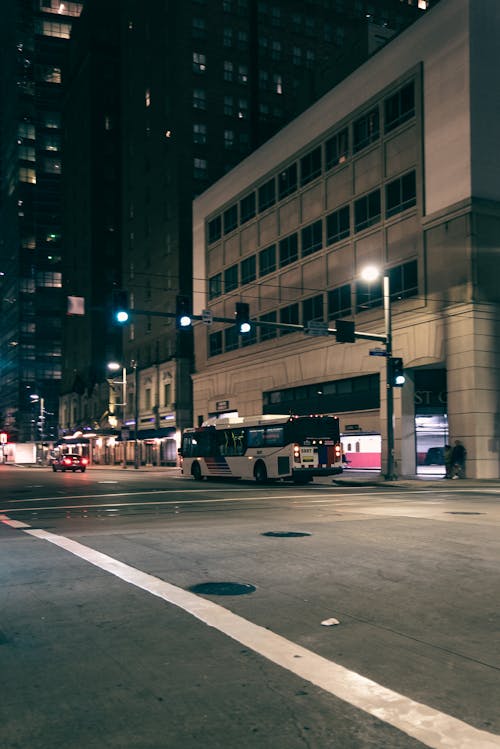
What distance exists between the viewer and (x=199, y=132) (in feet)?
242

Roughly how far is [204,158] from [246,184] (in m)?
16.3

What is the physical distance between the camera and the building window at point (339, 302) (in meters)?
46.0

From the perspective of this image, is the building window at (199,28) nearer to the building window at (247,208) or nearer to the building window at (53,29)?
the building window at (247,208)

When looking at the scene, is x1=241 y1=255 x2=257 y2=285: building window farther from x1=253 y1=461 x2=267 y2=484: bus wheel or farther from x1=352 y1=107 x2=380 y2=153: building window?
x1=253 y1=461 x2=267 y2=484: bus wheel

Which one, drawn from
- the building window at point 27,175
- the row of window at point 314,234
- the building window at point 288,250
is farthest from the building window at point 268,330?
the building window at point 27,175

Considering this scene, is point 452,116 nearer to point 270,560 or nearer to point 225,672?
point 270,560

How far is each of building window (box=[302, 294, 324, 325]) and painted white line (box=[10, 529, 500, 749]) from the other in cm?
4100

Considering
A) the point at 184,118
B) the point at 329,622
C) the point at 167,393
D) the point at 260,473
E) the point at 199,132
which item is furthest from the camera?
the point at 199,132

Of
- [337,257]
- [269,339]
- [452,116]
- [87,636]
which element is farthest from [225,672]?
[269,339]

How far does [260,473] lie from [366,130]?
2180 centimetres

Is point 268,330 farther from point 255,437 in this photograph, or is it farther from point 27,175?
point 27,175

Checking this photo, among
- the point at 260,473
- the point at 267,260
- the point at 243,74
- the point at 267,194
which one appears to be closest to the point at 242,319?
the point at 260,473

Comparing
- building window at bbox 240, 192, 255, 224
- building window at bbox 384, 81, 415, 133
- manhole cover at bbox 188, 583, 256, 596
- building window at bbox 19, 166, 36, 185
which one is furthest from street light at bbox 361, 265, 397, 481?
building window at bbox 19, 166, 36, 185

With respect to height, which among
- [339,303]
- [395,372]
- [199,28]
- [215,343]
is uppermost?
[199,28]
